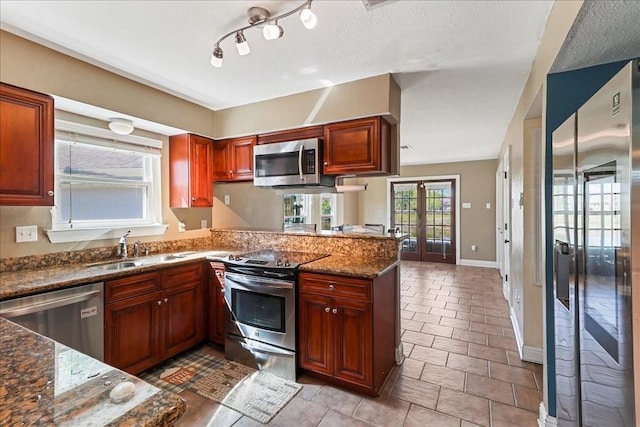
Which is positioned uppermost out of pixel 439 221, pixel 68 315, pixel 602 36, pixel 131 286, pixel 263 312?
pixel 602 36

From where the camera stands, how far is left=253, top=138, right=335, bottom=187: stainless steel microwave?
9.50ft

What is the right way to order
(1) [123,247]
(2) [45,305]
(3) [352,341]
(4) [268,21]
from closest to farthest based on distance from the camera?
(4) [268,21] < (2) [45,305] < (3) [352,341] < (1) [123,247]

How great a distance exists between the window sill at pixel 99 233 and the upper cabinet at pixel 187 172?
349 mm

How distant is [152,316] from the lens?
2502 millimetres

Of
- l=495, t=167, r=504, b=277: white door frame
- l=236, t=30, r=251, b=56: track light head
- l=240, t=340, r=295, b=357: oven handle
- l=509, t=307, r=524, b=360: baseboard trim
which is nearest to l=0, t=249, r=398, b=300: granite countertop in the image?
l=240, t=340, r=295, b=357: oven handle

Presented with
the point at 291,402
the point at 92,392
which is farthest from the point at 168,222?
the point at 92,392

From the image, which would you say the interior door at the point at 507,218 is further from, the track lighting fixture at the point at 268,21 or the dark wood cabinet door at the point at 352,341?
the track lighting fixture at the point at 268,21

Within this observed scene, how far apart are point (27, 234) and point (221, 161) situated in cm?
184

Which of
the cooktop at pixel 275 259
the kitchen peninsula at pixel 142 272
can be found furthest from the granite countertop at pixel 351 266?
the cooktop at pixel 275 259

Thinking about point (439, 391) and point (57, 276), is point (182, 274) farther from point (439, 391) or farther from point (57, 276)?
point (439, 391)

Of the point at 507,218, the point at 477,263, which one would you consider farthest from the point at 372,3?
the point at 477,263

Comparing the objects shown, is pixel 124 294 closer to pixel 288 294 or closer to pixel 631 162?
pixel 288 294

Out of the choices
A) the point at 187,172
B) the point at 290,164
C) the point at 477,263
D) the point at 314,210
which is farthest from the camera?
the point at 477,263

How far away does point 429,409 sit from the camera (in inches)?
82.0
